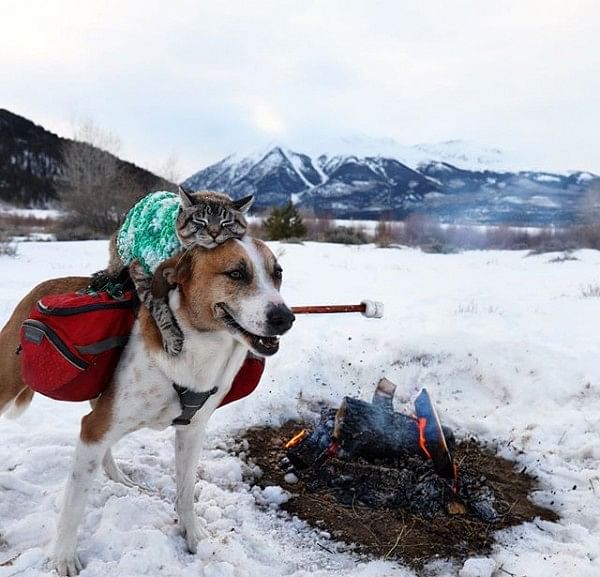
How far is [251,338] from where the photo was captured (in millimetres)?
2100

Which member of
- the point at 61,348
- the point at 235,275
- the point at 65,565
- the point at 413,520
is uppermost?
the point at 235,275

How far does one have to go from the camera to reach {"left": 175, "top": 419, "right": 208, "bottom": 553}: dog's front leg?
2.71 m

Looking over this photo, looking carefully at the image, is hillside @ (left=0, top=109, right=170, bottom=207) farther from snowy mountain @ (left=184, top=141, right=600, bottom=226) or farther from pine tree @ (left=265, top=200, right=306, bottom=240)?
pine tree @ (left=265, top=200, right=306, bottom=240)

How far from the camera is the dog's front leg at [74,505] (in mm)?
2340

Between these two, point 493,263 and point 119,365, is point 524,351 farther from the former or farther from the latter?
point 493,263

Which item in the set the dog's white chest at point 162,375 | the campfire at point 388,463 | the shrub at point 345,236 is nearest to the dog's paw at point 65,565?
the dog's white chest at point 162,375

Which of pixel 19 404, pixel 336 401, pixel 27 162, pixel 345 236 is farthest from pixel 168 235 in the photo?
pixel 27 162

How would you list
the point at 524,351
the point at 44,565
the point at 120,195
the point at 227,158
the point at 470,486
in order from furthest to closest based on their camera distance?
the point at 227,158
the point at 120,195
the point at 524,351
the point at 470,486
the point at 44,565

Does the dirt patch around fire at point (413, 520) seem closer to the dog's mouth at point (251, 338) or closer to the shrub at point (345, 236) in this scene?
the dog's mouth at point (251, 338)

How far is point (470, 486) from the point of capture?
348 centimetres

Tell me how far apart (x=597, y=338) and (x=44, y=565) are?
19.3 feet

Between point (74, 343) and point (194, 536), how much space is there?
4.05 feet

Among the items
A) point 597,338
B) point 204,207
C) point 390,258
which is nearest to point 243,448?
point 204,207

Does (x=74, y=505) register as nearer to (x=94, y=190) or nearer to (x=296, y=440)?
(x=296, y=440)
